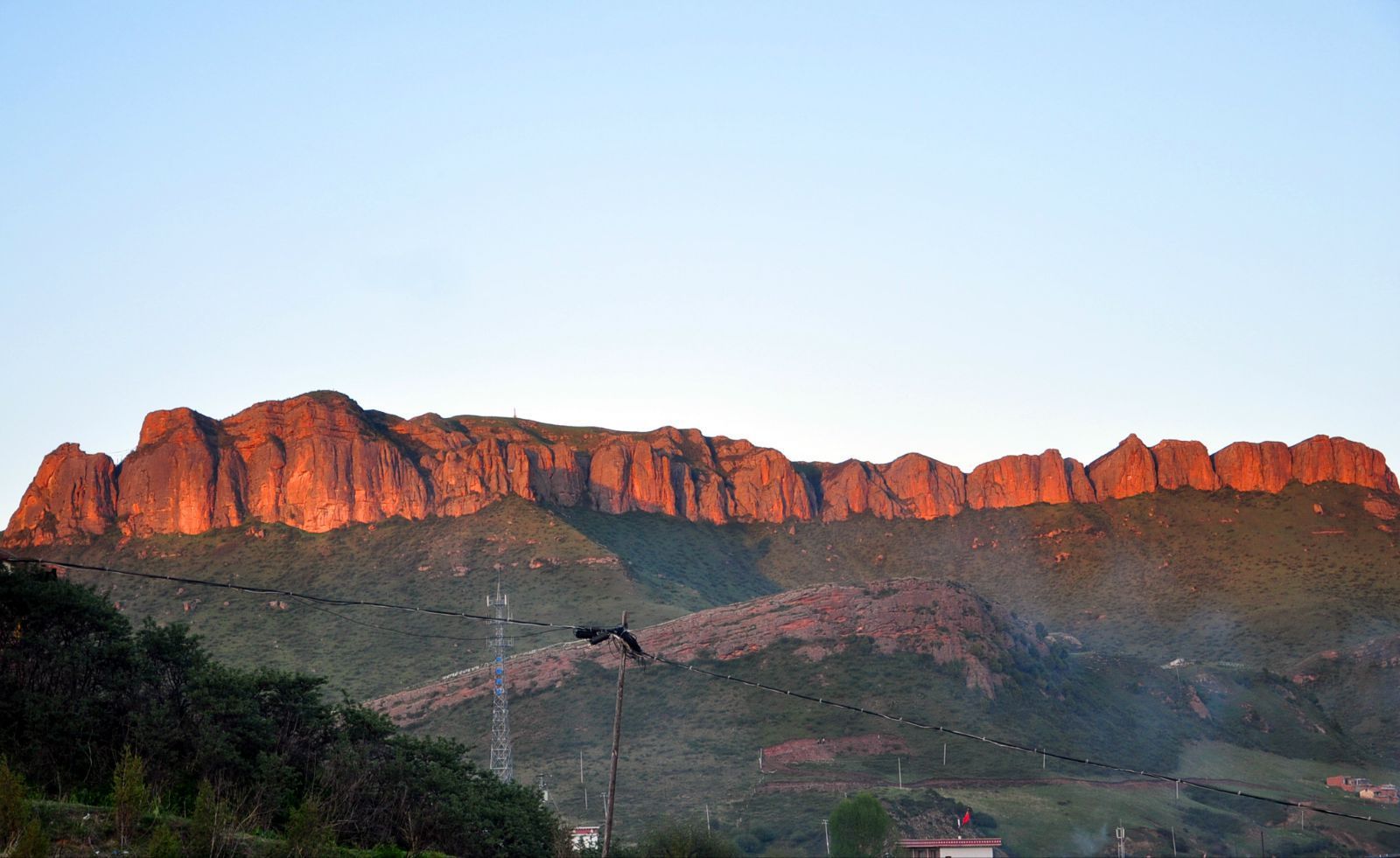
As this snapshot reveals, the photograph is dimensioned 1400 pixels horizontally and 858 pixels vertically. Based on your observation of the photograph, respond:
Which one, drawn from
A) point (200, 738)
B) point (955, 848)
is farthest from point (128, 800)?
point (955, 848)

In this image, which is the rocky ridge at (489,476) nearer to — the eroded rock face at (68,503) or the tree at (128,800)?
the eroded rock face at (68,503)

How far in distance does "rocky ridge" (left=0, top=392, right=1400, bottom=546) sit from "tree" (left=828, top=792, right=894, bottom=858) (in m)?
88.6

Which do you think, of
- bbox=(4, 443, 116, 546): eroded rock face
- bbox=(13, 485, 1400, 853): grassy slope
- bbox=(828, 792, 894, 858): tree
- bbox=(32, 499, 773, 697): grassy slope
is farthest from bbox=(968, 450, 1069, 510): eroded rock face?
bbox=(828, 792, 894, 858): tree

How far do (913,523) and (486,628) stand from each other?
67.5 metres

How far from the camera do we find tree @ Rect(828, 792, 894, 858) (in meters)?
60.3

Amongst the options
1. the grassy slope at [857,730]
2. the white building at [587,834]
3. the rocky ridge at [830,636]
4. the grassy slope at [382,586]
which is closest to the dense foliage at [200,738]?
the white building at [587,834]

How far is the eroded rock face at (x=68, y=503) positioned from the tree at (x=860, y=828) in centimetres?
10981


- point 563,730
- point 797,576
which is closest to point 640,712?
point 563,730

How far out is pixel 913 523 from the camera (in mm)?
169250

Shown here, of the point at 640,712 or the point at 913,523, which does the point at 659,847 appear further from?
the point at 913,523

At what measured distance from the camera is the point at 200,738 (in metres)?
33.7

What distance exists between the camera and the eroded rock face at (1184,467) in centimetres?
16325

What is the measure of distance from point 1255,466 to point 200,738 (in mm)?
147952

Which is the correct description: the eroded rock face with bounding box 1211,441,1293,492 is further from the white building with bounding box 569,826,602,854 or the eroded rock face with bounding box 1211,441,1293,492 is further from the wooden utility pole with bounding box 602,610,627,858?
the wooden utility pole with bounding box 602,610,627,858
